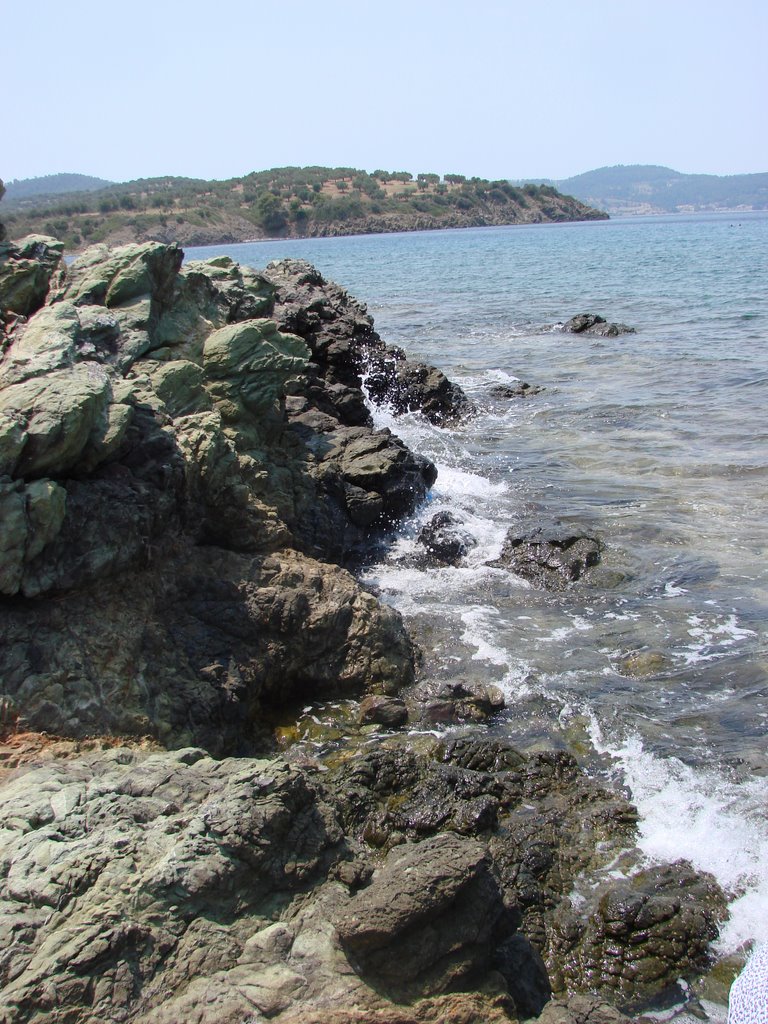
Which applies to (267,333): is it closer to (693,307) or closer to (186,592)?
(186,592)

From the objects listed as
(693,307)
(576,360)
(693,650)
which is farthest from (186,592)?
(693,307)

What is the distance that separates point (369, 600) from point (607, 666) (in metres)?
3.42

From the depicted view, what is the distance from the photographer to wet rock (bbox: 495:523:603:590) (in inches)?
557

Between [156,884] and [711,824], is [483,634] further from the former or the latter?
[156,884]

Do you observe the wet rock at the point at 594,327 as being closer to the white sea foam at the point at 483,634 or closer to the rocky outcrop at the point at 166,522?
the rocky outcrop at the point at 166,522

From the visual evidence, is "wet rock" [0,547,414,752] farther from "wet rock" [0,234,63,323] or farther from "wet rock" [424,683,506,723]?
"wet rock" [0,234,63,323]

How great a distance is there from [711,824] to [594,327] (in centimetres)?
3220

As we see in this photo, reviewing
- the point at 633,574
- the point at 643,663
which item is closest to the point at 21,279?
the point at 643,663

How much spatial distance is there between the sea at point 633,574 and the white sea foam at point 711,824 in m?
0.02

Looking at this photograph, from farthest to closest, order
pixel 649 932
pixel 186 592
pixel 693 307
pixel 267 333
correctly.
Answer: pixel 693 307
pixel 267 333
pixel 186 592
pixel 649 932

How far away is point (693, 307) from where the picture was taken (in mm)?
43344

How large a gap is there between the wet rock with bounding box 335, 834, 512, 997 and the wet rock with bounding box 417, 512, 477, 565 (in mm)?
8992

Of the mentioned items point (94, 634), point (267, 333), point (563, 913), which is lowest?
point (563, 913)

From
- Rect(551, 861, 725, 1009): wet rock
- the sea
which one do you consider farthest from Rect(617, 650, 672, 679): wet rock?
Rect(551, 861, 725, 1009): wet rock
